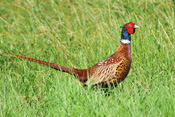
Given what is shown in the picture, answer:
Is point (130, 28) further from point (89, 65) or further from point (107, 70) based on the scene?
point (89, 65)

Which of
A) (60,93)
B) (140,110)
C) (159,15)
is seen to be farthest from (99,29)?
(140,110)

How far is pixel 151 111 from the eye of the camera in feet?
9.58

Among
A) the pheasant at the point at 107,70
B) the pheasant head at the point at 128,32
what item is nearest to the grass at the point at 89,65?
the pheasant at the point at 107,70

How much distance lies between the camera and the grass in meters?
3.11

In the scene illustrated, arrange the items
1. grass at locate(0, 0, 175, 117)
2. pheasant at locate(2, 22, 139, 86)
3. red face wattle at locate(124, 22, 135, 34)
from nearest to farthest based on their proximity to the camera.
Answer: grass at locate(0, 0, 175, 117), pheasant at locate(2, 22, 139, 86), red face wattle at locate(124, 22, 135, 34)

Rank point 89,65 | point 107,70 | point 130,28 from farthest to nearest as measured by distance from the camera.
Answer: point 89,65 → point 130,28 → point 107,70

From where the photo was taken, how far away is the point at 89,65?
4.55 metres

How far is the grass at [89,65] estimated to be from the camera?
3111mm

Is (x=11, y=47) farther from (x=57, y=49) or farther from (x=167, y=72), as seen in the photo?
(x=167, y=72)

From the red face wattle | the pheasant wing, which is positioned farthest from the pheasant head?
the pheasant wing

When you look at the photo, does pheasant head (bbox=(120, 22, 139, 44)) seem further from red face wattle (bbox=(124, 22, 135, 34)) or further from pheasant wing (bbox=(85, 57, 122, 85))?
pheasant wing (bbox=(85, 57, 122, 85))

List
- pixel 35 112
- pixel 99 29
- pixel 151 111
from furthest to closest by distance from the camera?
pixel 99 29 → pixel 35 112 → pixel 151 111

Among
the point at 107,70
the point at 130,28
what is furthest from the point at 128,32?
the point at 107,70

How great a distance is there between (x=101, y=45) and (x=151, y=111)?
6.73 feet
